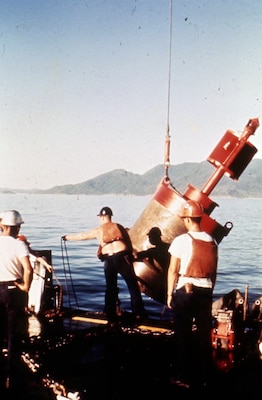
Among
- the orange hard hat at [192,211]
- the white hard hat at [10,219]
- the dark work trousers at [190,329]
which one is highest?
the orange hard hat at [192,211]

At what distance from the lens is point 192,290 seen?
545 cm

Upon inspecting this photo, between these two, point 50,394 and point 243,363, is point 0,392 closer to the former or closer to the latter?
point 50,394

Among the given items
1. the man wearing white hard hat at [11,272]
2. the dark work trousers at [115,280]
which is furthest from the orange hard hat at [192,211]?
the dark work trousers at [115,280]

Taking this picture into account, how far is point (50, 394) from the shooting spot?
205 inches

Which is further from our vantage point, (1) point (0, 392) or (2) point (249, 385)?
(2) point (249, 385)

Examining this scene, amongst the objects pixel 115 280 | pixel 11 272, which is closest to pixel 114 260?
pixel 115 280

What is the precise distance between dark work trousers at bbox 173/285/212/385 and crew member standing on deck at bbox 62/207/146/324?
285cm

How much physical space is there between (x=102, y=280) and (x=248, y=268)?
10.3m

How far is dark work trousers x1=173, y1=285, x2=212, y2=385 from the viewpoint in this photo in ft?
17.8

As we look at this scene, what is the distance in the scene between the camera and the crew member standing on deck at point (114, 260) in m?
8.34

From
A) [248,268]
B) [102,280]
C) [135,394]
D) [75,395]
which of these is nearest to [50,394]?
[75,395]

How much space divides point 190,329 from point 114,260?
3083 millimetres

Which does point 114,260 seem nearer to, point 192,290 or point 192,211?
→ point 192,290

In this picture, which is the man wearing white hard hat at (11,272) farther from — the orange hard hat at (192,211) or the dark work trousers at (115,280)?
the dark work trousers at (115,280)
